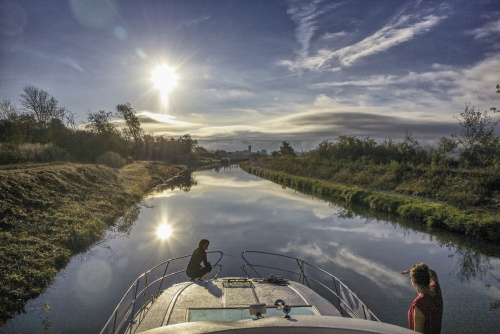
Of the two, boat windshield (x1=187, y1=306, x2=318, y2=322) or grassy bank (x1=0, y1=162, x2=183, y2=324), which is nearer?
boat windshield (x1=187, y1=306, x2=318, y2=322)

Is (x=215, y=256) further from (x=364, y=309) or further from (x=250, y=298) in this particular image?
(x=364, y=309)

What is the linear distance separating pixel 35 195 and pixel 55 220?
3.26 m

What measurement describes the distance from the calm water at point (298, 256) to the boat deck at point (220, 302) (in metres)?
2.85

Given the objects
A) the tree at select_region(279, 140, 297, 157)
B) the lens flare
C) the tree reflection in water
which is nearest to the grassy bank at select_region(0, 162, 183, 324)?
the lens flare

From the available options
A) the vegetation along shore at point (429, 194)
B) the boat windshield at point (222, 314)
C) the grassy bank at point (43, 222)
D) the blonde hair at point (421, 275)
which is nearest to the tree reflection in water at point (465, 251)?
the vegetation along shore at point (429, 194)

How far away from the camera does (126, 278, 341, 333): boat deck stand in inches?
244

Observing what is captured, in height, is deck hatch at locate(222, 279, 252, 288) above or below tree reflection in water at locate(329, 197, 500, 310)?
above

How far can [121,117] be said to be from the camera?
72.7 m

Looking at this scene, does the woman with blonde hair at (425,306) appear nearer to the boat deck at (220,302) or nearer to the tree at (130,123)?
the boat deck at (220,302)

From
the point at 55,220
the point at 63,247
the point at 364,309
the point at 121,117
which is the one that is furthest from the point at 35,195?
the point at 121,117

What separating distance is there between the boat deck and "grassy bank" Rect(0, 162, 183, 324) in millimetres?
5163

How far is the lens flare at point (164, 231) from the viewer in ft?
61.5

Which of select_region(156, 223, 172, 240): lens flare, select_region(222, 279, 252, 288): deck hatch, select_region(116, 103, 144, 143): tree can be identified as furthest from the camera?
select_region(116, 103, 144, 143): tree

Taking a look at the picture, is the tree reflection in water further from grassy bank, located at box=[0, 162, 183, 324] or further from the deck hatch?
grassy bank, located at box=[0, 162, 183, 324]
